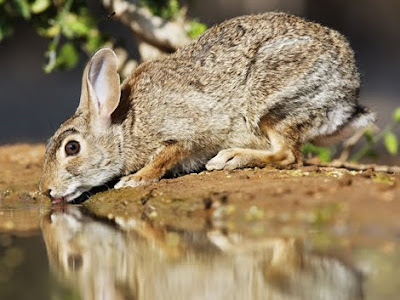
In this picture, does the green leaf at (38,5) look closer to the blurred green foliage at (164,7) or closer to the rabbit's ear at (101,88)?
the blurred green foliage at (164,7)

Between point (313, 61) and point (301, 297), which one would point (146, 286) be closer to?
point (301, 297)

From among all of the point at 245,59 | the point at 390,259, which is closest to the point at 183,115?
the point at 245,59

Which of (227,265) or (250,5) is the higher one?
(250,5)

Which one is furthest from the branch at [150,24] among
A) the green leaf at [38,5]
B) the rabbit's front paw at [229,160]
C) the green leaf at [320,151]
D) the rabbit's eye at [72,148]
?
the rabbit's eye at [72,148]

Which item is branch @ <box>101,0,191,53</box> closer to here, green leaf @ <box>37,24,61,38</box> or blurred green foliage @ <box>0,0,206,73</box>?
blurred green foliage @ <box>0,0,206,73</box>

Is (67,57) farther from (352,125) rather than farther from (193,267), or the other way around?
(193,267)

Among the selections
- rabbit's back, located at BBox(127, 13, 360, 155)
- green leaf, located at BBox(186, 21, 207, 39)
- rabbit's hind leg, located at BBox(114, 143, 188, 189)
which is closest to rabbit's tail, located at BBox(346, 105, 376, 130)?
rabbit's back, located at BBox(127, 13, 360, 155)
